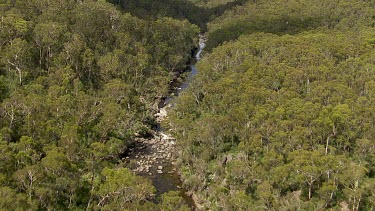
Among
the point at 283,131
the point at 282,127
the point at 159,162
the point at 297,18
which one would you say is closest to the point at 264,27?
the point at 297,18

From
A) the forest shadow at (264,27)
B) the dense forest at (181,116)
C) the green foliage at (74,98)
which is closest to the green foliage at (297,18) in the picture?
the forest shadow at (264,27)

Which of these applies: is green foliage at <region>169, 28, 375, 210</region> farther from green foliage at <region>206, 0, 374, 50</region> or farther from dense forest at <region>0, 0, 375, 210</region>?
green foliage at <region>206, 0, 374, 50</region>

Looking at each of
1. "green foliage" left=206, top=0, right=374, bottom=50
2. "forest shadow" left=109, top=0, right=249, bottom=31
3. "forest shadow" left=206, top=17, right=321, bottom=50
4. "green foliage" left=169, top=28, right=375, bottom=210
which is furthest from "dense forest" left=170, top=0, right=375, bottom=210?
"forest shadow" left=109, top=0, right=249, bottom=31

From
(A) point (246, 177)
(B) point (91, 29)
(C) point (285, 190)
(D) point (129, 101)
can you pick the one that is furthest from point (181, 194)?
(B) point (91, 29)

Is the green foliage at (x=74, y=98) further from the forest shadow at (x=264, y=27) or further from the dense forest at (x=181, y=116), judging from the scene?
the forest shadow at (x=264, y=27)

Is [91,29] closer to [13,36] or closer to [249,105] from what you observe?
[13,36]
